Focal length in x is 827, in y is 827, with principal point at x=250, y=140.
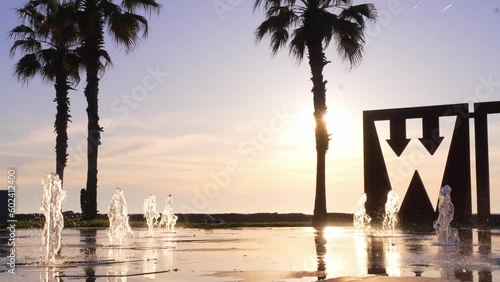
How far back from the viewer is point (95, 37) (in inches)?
1292

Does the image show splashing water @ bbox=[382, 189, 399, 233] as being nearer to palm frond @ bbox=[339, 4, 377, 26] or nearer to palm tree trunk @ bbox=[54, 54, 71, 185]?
palm frond @ bbox=[339, 4, 377, 26]

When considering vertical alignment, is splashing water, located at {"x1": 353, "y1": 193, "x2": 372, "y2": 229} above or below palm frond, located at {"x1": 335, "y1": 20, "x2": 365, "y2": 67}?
below

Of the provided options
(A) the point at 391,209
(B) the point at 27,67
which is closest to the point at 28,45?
(B) the point at 27,67

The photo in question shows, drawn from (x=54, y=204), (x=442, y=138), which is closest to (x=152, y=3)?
(x=442, y=138)

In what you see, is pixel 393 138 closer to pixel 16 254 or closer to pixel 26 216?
pixel 16 254

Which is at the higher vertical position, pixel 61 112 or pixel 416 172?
pixel 61 112

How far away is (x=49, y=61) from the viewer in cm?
3481

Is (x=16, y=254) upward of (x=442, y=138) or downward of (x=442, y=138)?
downward

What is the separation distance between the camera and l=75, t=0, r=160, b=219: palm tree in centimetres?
3136

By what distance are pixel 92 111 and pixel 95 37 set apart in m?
3.11

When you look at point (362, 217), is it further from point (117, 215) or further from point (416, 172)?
point (117, 215)

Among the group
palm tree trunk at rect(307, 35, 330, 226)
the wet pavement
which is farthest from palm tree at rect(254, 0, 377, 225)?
Answer: the wet pavement

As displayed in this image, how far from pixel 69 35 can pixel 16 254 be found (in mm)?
21412

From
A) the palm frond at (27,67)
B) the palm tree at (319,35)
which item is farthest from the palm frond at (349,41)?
the palm frond at (27,67)
